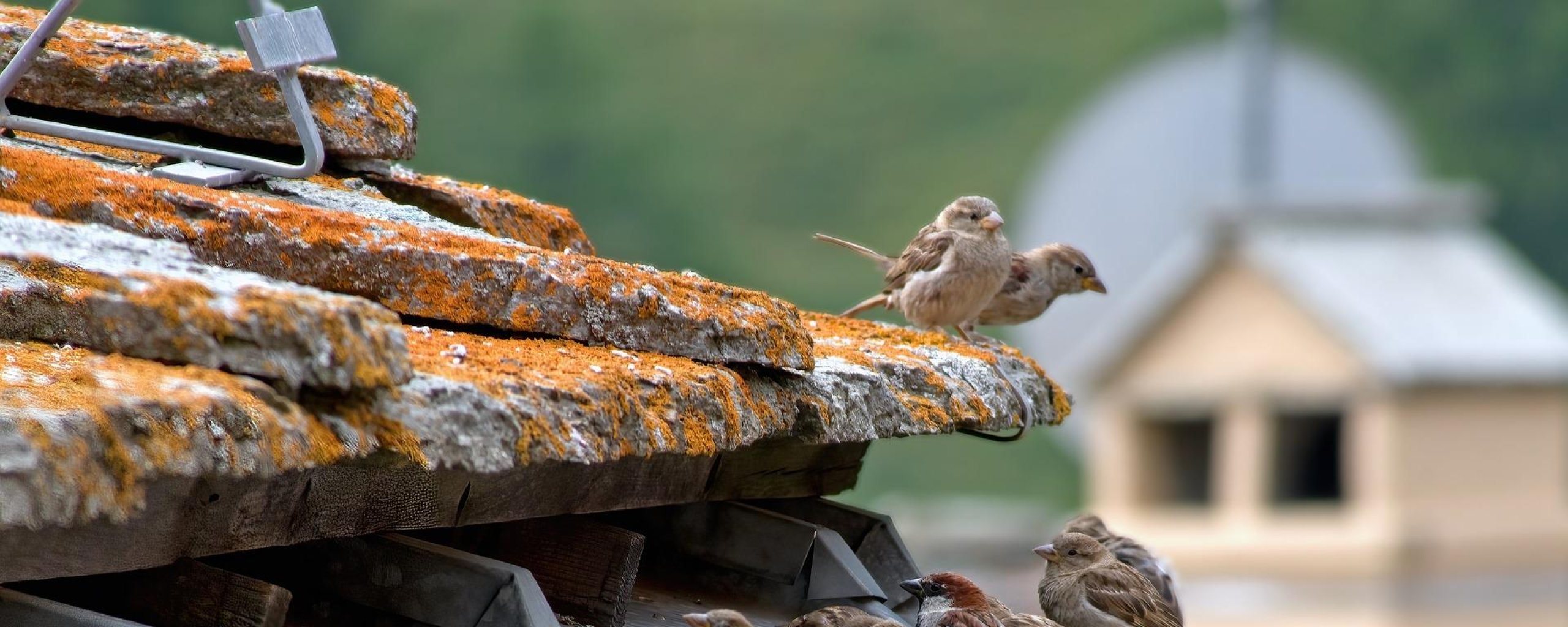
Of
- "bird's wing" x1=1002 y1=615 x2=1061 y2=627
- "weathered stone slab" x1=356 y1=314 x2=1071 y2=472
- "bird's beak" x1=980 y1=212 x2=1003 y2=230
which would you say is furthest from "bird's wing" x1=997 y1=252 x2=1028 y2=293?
"weathered stone slab" x1=356 y1=314 x2=1071 y2=472

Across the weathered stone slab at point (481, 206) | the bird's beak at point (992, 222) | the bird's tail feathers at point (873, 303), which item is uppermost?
the bird's beak at point (992, 222)

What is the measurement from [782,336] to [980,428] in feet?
2.33

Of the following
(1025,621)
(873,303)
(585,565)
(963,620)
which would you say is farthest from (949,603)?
(873,303)

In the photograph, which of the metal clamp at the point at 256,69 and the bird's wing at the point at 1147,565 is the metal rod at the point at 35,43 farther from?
the bird's wing at the point at 1147,565

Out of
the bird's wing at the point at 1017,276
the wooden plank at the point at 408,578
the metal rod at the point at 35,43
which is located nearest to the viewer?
the wooden plank at the point at 408,578

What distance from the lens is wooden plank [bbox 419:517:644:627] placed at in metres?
2.67

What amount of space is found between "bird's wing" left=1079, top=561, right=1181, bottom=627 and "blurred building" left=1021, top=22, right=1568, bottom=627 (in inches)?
613

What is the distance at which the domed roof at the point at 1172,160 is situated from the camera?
30031 millimetres

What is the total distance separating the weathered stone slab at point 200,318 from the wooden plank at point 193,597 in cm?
32

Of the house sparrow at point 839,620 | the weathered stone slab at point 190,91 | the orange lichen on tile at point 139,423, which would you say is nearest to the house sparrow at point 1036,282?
the weathered stone slab at point 190,91

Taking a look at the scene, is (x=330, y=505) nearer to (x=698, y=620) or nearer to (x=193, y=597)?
(x=193, y=597)

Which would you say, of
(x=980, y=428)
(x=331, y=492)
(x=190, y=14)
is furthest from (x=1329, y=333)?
(x=190, y=14)

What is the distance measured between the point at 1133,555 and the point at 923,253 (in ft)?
4.22

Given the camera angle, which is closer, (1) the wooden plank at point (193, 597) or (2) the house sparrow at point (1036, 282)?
(1) the wooden plank at point (193, 597)
